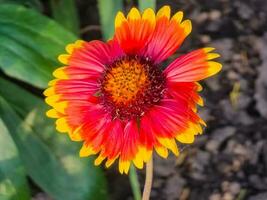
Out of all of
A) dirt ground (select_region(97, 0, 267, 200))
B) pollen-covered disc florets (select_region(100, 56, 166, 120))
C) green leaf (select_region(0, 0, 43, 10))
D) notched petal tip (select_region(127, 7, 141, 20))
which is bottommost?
dirt ground (select_region(97, 0, 267, 200))

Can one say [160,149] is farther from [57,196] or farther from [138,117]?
[57,196]

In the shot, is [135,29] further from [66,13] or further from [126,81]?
[66,13]

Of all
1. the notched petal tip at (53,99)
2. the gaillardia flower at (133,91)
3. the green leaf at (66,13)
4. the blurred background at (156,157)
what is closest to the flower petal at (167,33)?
the gaillardia flower at (133,91)

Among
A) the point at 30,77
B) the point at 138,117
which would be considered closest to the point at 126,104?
the point at 138,117

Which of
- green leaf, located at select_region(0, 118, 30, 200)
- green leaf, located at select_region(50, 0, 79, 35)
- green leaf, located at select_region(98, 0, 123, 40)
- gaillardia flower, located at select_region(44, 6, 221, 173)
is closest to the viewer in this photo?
gaillardia flower, located at select_region(44, 6, 221, 173)

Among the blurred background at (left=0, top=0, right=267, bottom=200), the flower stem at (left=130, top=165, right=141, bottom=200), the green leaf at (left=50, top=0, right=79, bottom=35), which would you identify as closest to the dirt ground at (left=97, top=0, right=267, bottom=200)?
the blurred background at (left=0, top=0, right=267, bottom=200)

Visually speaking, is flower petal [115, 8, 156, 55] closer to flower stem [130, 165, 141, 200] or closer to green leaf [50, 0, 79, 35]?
flower stem [130, 165, 141, 200]

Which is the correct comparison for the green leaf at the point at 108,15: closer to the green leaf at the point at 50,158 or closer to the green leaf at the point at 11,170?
the green leaf at the point at 50,158

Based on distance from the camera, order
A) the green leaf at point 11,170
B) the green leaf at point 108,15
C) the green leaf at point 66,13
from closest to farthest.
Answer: the green leaf at point 11,170
the green leaf at point 108,15
the green leaf at point 66,13
